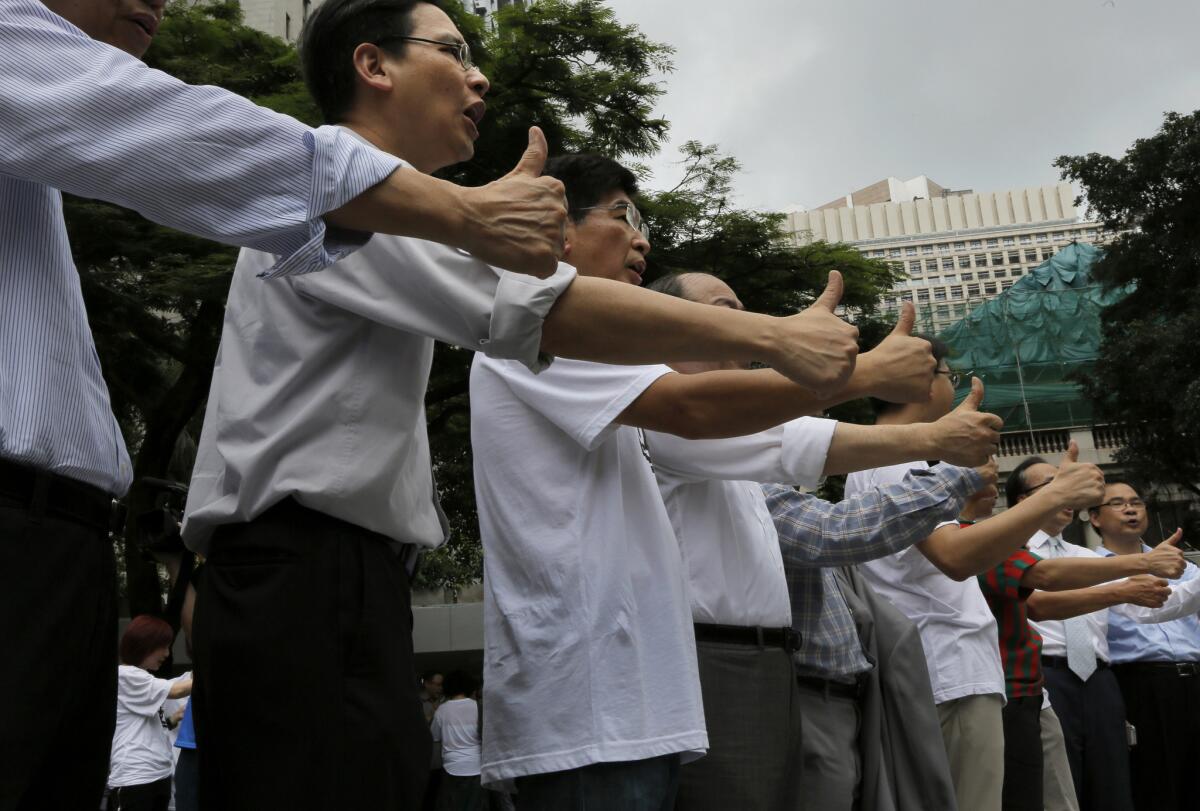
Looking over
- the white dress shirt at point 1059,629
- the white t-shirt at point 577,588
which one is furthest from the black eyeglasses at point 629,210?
the white dress shirt at point 1059,629

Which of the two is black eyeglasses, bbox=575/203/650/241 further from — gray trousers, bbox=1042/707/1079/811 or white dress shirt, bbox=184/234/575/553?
gray trousers, bbox=1042/707/1079/811

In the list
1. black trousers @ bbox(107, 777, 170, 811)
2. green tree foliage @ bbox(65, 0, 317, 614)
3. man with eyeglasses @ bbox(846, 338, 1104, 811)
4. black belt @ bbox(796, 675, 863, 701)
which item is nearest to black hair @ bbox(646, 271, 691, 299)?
black belt @ bbox(796, 675, 863, 701)

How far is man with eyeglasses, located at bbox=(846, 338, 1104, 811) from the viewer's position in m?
3.94

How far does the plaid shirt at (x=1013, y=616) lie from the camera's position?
15.5 ft

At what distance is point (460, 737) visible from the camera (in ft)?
43.9

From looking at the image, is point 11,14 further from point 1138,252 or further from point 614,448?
point 1138,252

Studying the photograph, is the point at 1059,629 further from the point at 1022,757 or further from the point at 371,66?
the point at 371,66

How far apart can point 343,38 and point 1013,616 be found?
3.69m

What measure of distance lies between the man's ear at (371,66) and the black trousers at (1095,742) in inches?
208

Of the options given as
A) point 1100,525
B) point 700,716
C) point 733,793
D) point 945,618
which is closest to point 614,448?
point 700,716

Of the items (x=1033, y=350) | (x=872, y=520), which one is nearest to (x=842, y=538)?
(x=872, y=520)

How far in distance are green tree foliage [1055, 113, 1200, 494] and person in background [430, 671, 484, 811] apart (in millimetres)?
16295

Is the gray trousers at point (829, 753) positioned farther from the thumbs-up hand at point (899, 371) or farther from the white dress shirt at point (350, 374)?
the white dress shirt at point (350, 374)

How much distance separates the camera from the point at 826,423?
2861mm
